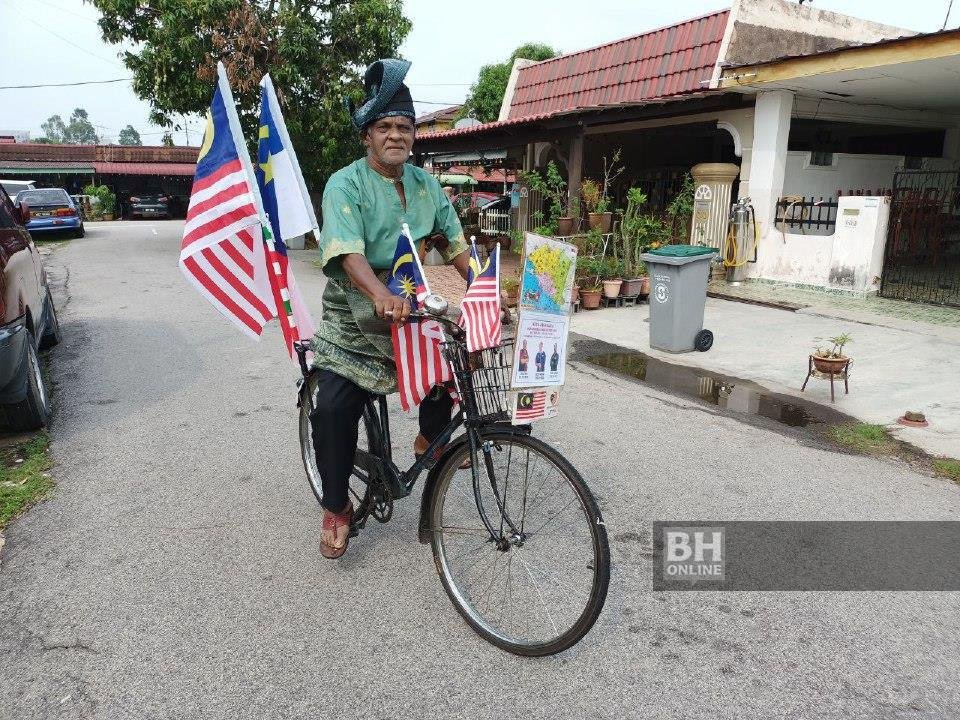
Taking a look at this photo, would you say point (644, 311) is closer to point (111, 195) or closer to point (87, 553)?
point (87, 553)

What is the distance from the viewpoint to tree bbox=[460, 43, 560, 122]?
32.4m

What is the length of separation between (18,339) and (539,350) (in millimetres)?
3811

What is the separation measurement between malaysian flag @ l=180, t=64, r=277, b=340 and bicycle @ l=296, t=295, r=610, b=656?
80cm

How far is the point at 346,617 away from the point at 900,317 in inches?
337

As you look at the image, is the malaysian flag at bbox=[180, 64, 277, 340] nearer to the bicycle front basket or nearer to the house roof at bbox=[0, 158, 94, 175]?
the bicycle front basket

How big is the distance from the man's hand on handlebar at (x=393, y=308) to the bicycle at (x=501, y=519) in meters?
0.11

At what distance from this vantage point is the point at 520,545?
268 centimetres

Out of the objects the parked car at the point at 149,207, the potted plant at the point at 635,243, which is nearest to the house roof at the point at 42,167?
the parked car at the point at 149,207

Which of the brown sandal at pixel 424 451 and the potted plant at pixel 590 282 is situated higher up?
the brown sandal at pixel 424 451

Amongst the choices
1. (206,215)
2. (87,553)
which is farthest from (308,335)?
(87,553)

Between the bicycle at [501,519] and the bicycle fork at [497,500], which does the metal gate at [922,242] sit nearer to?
the bicycle at [501,519]

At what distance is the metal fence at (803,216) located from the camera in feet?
35.4

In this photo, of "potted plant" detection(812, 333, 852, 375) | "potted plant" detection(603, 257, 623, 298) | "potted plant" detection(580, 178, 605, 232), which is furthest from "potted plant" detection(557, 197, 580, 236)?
"potted plant" detection(812, 333, 852, 375)

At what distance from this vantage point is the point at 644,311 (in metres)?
9.68
